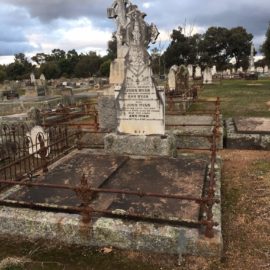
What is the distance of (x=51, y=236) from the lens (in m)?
3.88

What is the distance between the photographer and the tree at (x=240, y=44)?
191ft

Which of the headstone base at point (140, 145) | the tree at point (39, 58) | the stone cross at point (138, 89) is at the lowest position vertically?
the headstone base at point (140, 145)

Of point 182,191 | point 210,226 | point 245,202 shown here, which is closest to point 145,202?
point 182,191

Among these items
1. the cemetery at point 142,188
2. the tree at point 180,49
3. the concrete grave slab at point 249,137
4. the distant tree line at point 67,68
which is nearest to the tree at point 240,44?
the tree at point 180,49

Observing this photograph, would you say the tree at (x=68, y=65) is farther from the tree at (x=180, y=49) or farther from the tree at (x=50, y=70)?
the tree at (x=180, y=49)

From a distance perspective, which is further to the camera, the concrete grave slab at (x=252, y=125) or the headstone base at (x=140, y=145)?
the concrete grave slab at (x=252, y=125)

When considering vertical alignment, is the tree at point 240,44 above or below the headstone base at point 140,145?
above

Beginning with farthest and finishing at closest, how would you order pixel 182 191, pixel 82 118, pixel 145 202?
pixel 82 118
pixel 182 191
pixel 145 202

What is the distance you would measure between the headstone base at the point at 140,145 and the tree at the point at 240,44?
186 ft

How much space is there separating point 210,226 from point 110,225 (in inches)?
43.2

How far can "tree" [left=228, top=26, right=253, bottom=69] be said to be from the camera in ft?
191

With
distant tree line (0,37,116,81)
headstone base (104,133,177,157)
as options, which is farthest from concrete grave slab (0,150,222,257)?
distant tree line (0,37,116,81)

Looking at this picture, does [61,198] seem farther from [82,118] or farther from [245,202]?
[82,118]

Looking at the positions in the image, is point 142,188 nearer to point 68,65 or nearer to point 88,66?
point 88,66
